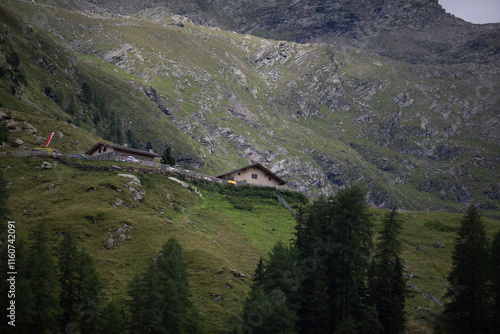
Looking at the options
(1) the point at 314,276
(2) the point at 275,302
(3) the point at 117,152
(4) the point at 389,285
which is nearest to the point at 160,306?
(2) the point at 275,302

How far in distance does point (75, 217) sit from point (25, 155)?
22.7 metres

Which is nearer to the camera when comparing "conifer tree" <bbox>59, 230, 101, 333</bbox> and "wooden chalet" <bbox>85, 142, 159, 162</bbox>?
"conifer tree" <bbox>59, 230, 101, 333</bbox>

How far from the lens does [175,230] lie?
190 feet

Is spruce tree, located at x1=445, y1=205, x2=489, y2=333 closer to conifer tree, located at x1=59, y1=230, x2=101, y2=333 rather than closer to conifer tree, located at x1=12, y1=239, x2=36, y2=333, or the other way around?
conifer tree, located at x1=59, y1=230, x2=101, y2=333

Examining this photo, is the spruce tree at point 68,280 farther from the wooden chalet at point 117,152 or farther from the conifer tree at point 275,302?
the wooden chalet at point 117,152

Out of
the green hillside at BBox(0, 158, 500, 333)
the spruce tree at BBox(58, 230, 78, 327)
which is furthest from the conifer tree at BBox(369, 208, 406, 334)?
the spruce tree at BBox(58, 230, 78, 327)

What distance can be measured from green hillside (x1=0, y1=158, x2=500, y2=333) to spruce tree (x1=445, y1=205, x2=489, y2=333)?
13.5ft

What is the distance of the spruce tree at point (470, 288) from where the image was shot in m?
37.9

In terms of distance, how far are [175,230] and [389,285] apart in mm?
30095

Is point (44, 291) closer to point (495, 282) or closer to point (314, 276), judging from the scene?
point (314, 276)

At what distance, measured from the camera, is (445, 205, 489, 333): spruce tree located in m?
37.9

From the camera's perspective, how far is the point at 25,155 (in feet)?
226

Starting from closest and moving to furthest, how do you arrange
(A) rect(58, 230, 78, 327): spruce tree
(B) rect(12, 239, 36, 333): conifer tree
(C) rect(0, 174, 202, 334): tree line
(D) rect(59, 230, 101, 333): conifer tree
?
(B) rect(12, 239, 36, 333): conifer tree, (C) rect(0, 174, 202, 334): tree line, (D) rect(59, 230, 101, 333): conifer tree, (A) rect(58, 230, 78, 327): spruce tree

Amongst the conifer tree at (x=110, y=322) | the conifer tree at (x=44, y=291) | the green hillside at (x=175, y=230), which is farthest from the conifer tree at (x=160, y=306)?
the conifer tree at (x=44, y=291)
